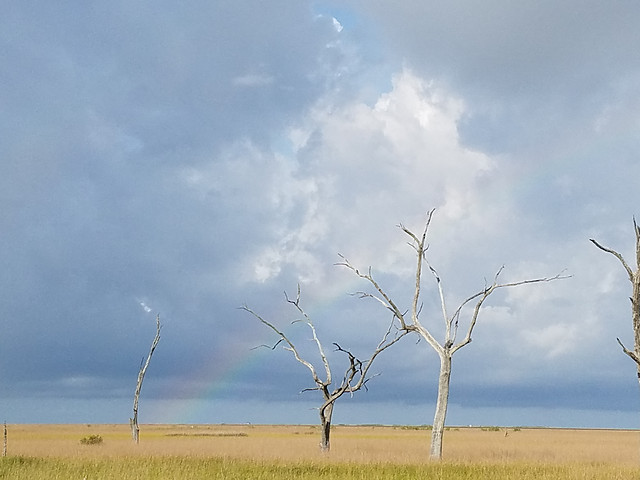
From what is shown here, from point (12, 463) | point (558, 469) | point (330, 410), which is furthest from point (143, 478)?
point (330, 410)

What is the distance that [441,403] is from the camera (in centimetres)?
2467

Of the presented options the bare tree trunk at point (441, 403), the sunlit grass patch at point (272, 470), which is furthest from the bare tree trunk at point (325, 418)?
the sunlit grass patch at point (272, 470)

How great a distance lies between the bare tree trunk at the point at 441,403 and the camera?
80.1 ft

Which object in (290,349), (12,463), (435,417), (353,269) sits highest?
(353,269)

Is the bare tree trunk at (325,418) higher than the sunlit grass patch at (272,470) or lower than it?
higher

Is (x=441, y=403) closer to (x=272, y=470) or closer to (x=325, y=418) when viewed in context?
(x=325, y=418)

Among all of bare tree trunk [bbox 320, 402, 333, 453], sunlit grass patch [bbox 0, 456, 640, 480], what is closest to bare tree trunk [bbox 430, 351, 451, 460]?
sunlit grass patch [bbox 0, 456, 640, 480]

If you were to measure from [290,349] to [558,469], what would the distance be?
13027 mm

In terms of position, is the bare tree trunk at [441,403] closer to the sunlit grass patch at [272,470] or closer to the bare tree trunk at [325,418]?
the sunlit grass patch at [272,470]

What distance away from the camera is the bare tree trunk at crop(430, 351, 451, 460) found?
24422 mm

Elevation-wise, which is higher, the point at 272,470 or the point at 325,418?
the point at 325,418

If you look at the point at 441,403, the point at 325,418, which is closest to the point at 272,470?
the point at 441,403

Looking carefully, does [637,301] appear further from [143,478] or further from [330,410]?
[143,478]

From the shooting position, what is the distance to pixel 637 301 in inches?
862
